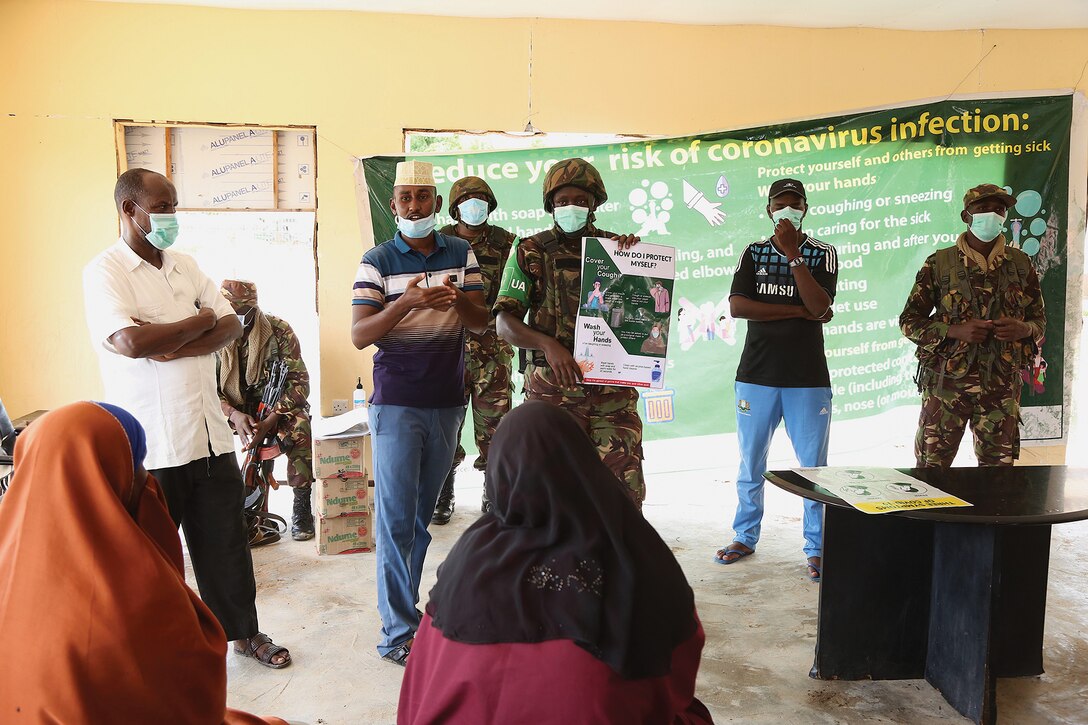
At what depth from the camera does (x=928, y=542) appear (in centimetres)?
290

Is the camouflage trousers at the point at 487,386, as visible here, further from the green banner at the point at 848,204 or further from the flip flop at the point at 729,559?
the flip flop at the point at 729,559

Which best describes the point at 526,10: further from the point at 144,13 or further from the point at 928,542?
the point at 928,542

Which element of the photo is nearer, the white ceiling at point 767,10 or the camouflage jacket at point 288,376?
the camouflage jacket at point 288,376

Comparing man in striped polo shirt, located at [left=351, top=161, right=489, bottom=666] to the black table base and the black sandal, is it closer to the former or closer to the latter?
the black sandal

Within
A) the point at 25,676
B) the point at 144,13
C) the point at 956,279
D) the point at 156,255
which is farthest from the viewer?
the point at 144,13

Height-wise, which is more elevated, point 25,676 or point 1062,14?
point 1062,14

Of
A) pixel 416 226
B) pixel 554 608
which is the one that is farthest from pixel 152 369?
pixel 554 608

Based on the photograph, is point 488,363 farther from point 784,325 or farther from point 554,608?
point 554,608

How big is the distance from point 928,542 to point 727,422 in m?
2.72

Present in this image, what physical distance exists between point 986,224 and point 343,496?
3.42 metres

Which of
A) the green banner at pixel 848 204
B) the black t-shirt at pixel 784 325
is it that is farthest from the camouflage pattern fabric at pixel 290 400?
the black t-shirt at pixel 784 325

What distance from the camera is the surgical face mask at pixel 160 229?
108 inches

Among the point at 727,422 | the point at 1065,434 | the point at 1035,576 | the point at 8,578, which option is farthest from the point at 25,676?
the point at 1065,434

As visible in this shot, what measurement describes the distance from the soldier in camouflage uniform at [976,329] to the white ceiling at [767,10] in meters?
2.16
